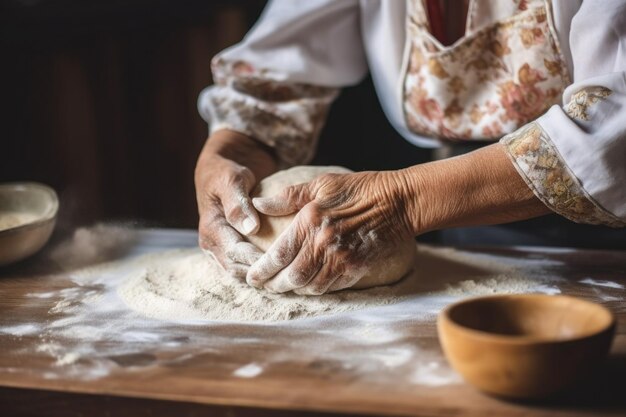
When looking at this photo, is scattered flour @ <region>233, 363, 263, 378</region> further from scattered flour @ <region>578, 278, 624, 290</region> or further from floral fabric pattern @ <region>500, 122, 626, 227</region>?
scattered flour @ <region>578, 278, 624, 290</region>

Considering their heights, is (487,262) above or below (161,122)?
below

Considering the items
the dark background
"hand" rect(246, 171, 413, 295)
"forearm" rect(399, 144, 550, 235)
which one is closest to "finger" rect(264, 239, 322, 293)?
"hand" rect(246, 171, 413, 295)

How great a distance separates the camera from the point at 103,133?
3039mm

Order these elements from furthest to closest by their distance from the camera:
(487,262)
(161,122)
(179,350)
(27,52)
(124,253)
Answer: (161,122) < (27,52) < (124,253) < (487,262) < (179,350)

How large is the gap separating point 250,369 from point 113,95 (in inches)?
87.4

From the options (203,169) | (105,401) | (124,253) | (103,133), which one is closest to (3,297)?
(124,253)

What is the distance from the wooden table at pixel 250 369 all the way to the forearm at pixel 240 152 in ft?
1.60

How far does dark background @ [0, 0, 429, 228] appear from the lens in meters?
2.86

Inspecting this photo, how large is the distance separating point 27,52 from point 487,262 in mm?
2158

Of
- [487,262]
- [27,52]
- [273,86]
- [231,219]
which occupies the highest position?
[27,52]

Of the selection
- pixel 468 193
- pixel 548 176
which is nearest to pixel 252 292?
pixel 468 193

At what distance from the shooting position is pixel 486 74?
1.64 metres

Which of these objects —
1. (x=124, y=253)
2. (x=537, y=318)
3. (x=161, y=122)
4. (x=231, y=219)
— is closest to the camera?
(x=537, y=318)

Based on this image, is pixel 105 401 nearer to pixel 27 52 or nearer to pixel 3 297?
pixel 3 297
